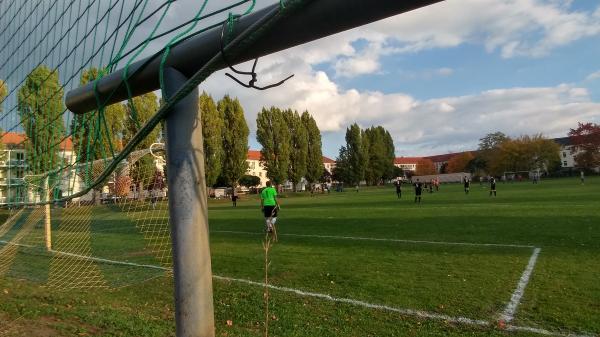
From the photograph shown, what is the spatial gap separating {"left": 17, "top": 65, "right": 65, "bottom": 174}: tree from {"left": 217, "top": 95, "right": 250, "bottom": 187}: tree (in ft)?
159

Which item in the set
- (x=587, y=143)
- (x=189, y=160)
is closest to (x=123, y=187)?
(x=189, y=160)

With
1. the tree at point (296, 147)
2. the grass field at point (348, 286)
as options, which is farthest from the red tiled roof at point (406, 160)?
the grass field at point (348, 286)

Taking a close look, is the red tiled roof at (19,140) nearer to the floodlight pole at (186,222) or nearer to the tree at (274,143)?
the floodlight pole at (186,222)

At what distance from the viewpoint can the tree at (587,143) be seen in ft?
253

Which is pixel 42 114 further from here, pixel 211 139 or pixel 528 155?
pixel 528 155

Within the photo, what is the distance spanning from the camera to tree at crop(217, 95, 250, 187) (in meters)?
53.5

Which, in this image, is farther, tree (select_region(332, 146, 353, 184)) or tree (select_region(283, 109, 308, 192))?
tree (select_region(332, 146, 353, 184))

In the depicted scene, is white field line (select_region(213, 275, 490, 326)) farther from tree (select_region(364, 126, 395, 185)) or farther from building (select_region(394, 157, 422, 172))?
building (select_region(394, 157, 422, 172))

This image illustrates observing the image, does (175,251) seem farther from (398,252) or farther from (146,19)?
(398,252)

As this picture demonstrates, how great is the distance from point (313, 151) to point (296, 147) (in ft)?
14.3

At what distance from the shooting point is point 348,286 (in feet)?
22.4

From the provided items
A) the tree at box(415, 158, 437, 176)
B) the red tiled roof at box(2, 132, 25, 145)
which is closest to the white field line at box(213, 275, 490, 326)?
the red tiled roof at box(2, 132, 25, 145)

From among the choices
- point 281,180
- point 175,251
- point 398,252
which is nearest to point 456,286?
point 398,252

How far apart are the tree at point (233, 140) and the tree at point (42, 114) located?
48.6m
